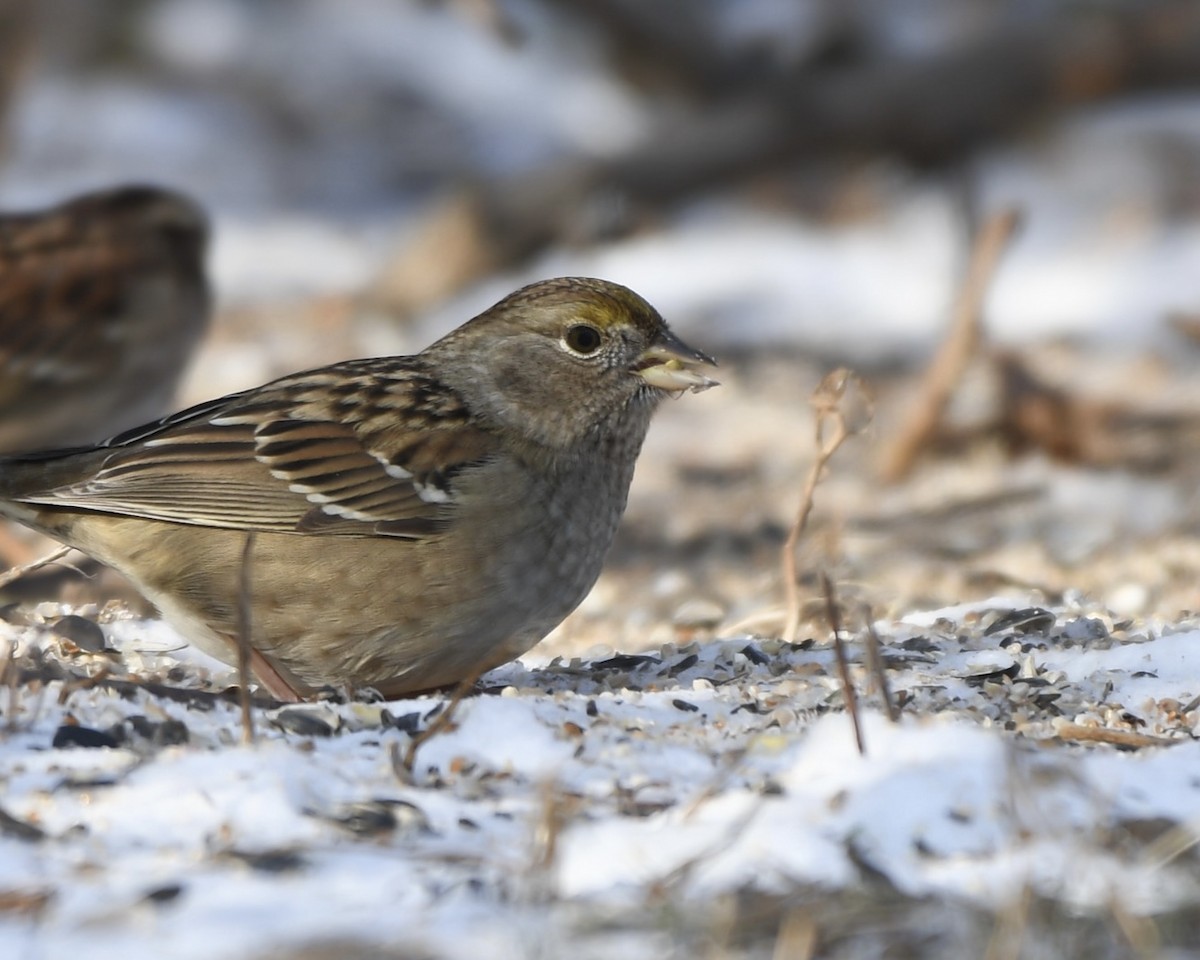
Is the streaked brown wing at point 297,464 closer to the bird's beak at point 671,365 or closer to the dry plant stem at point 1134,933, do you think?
the bird's beak at point 671,365

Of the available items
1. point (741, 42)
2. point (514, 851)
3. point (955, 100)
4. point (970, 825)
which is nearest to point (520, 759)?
point (514, 851)

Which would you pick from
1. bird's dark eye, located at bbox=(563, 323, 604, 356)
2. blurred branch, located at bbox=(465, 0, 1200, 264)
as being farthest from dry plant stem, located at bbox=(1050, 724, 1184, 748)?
blurred branch, located at bbox=(465, 0, 1200, 264)

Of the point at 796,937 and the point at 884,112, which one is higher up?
the point at 884,112

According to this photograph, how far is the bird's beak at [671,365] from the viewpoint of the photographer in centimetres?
466

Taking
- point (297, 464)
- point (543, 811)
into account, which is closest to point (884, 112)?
point (297, 464)

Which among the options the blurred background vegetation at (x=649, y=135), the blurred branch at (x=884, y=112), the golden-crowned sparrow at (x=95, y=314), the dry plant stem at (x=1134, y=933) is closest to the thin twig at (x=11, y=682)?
the dry plant stem at (x=1134, y=933)

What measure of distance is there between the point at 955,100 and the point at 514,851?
8088 millimetres

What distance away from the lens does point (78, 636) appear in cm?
441

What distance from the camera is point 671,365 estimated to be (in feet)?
15.4

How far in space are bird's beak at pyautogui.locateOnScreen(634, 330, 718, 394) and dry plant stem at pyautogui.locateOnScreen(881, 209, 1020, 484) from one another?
3175mm

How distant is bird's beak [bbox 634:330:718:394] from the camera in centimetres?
466

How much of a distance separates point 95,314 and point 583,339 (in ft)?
10.1

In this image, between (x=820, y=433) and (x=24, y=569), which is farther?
(x=820, y=433)

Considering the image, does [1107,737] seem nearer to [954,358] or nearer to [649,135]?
[954,358]
